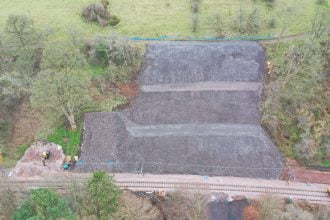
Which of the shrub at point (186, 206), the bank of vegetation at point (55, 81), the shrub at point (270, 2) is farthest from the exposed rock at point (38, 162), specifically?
the shrub at point (270, 2)

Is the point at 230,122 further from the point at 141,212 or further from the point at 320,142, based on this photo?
the point at 141,212

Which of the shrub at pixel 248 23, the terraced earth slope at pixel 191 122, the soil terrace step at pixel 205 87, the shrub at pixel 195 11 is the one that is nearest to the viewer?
the terraced earth slope at pixel 191 122

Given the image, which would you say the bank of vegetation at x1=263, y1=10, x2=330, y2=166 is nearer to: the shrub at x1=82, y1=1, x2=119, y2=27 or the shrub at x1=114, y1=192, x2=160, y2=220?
the shrub at x1=114, y1=192, x2=160, y2=220

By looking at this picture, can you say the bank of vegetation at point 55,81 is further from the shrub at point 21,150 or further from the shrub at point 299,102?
the shrub at point 299,102

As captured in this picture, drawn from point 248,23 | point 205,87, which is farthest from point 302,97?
point 248,23

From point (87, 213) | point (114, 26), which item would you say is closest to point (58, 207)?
point (87, 213)

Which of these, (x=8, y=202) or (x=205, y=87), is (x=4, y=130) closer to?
(x=8, y=202)

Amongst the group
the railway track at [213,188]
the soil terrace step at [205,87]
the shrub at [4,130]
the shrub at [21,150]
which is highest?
the soil terrace step at [205,87]

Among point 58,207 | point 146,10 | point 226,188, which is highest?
point 146,10
